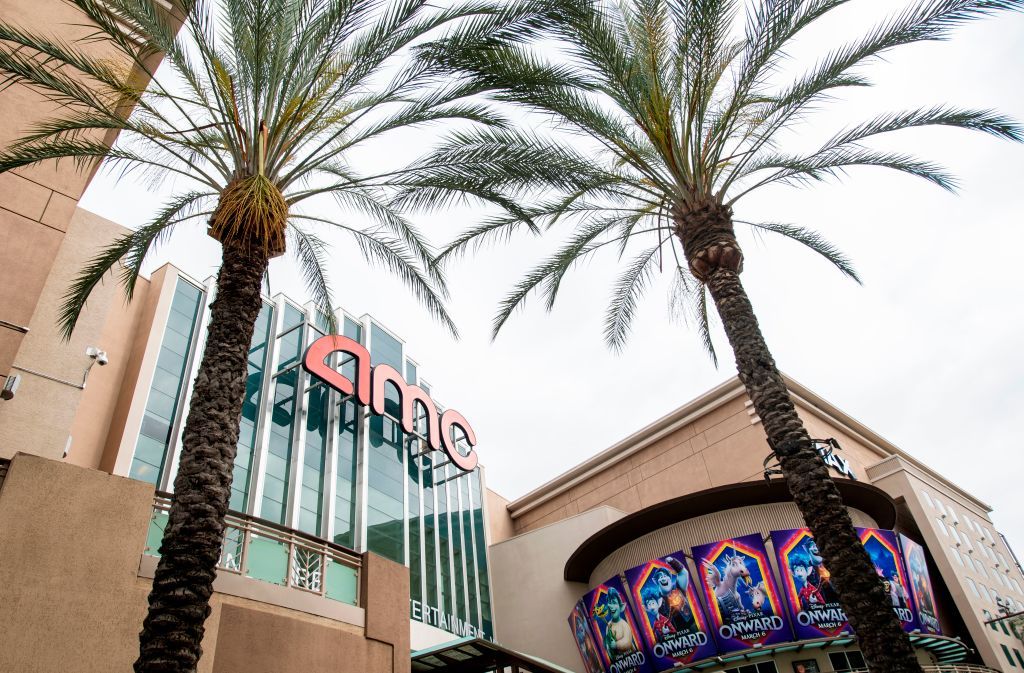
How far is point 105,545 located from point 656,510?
57.0 ft

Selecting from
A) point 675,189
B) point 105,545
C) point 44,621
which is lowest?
point 44,621

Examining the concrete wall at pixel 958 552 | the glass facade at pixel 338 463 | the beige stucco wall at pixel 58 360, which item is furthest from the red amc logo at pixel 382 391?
the concrete wall at pixel 958 552

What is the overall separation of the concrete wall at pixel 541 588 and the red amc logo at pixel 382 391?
436cm

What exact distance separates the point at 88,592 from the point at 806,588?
59.4ft

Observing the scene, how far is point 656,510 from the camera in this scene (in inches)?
901

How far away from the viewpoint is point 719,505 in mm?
22484

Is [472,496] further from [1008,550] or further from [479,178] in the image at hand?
[1008,550]

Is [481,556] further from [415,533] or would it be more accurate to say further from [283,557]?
[283,557]

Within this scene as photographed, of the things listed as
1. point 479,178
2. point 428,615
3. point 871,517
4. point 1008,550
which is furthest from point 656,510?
point 1008,550

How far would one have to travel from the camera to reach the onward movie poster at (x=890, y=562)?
20.6 meters

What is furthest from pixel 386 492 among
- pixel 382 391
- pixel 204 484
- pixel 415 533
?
pixel 204 484

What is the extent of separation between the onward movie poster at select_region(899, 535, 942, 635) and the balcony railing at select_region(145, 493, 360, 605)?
17074mm

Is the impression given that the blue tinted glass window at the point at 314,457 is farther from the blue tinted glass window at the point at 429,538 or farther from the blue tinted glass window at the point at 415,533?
the blue tinted glass window at the point at 429,538

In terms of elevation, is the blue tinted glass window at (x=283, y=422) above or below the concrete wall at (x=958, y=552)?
above
